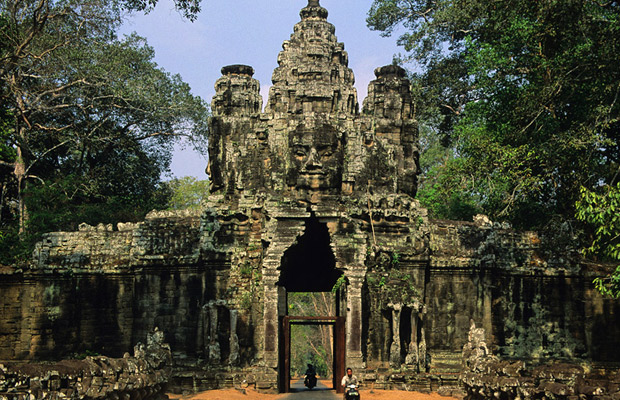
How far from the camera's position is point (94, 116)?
3366 centimetres

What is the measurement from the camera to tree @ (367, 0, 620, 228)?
1761cm

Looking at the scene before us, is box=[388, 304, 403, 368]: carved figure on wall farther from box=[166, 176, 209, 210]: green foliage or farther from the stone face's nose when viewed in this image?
box=[166, 176, 209, 210]: green foliage

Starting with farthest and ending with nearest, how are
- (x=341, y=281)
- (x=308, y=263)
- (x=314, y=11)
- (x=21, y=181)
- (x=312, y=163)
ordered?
(x=21, y=181) < (x=314, y=11) < (x=308, y=263) < (x=312, y=163) < (x=341, y=281)

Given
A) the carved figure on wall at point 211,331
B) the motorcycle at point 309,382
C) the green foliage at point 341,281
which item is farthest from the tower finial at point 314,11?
the motorcycle at point 309,382

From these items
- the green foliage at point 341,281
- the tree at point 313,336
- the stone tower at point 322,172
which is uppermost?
the stone tower at point 322,172

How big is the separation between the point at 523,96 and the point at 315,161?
5584 millimetres

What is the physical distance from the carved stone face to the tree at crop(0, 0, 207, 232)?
1225 centimetres

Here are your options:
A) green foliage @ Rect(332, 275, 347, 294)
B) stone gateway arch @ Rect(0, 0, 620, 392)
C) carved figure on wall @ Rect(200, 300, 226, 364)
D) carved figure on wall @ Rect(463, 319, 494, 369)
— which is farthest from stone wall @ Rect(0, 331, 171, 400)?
carved figure on wall @ Rect(463, 319, 494, 369)

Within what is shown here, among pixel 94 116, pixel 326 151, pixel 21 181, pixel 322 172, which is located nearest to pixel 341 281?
pixel 322 172

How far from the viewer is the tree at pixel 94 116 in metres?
29.1

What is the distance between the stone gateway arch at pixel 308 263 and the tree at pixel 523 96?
6.43 feet

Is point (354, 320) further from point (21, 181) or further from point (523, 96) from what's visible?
point (21, 181)

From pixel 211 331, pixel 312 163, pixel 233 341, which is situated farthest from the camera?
pixel 211 331

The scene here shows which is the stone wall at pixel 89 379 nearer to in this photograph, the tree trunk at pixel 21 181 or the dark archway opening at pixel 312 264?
the dark archway opening at pixel 312 264
